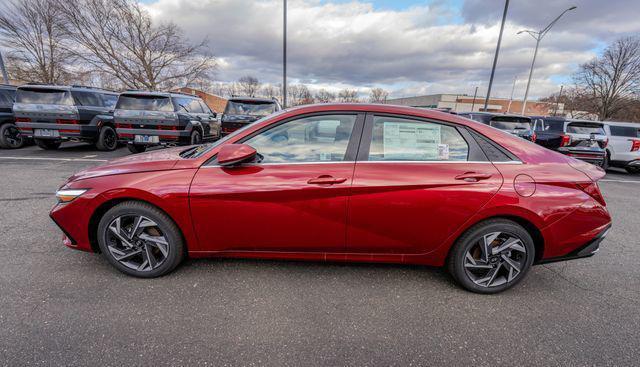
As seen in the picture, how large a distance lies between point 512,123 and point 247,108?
27.4 ft

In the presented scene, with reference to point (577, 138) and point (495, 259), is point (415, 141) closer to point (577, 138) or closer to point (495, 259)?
point (495, 259)

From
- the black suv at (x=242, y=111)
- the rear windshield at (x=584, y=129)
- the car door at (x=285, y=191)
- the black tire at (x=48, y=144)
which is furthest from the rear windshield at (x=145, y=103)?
the rear windshield at (x=584, y=129)

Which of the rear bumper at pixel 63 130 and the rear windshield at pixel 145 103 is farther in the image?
the rear bumper at pixel 63 130

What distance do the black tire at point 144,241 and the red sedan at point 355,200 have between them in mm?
10

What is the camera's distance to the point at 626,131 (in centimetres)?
966

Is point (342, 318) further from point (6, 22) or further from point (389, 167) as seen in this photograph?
A: point (6, 22)

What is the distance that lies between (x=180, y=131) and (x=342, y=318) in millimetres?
7355

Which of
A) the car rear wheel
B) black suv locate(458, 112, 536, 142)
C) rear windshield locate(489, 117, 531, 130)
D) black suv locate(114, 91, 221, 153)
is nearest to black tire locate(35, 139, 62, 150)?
black suv locate(114, 91, 221, 153)

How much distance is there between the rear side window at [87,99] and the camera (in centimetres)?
868

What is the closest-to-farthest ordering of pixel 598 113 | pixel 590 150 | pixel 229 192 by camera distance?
pixel 229 192 → pixel 590 150 → pixel 598 113

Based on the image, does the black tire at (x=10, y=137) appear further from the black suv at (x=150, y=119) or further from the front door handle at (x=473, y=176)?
the front door handle at (x=473, y=176)

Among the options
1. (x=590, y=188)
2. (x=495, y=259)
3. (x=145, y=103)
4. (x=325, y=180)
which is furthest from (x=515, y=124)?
(x=145, y=103)

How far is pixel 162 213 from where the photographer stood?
2.38 metres

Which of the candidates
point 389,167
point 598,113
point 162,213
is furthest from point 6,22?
point 598,113
